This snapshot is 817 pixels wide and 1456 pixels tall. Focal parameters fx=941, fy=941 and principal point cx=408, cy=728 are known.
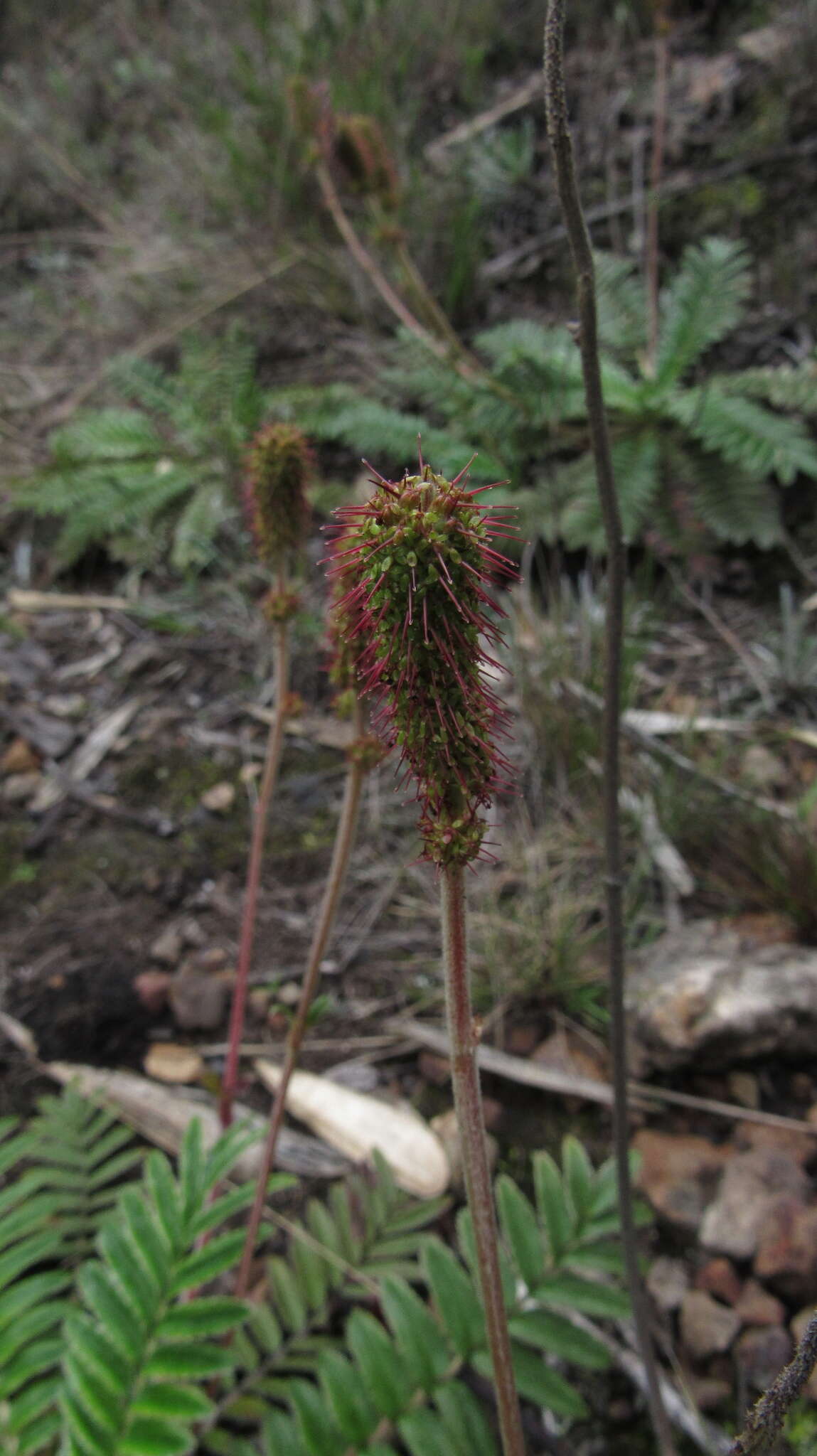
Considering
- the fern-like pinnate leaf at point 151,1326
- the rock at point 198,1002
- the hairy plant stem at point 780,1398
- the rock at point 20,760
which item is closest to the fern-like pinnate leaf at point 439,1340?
the fern-like pinnate leaf at point 151,1326

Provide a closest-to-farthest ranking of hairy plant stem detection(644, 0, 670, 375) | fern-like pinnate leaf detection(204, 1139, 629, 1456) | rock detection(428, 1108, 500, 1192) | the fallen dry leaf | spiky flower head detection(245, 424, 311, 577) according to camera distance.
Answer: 1. fern-like pinnate leaf detection(204, 1139, 629, 1456)
2. spiky flower head detection(245, 424, 311, 577)
3. rock detection(428, 1108, 500, 1192)
4. the fallen dry leaf
5. hairy plant stem detection(644, 0, 670, 375)

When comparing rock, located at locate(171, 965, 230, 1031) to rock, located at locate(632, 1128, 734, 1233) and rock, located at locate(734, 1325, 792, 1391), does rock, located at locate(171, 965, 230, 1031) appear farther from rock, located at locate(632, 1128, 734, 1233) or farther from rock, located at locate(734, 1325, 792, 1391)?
rock, located at locate(734, 1325, 792, 1391)

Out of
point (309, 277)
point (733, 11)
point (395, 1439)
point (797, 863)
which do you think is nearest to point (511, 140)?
point (309, 277)

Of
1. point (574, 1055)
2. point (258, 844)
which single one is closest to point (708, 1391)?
point (574, 1055)

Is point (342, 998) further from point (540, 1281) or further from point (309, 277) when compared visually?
point (309, 277)

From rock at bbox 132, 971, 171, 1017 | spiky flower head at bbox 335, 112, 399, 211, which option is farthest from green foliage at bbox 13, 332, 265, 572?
rock at bbox 132, 971, 171, 1017

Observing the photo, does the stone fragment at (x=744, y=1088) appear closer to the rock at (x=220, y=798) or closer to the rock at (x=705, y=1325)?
the rock at (x=705, y=1325)
